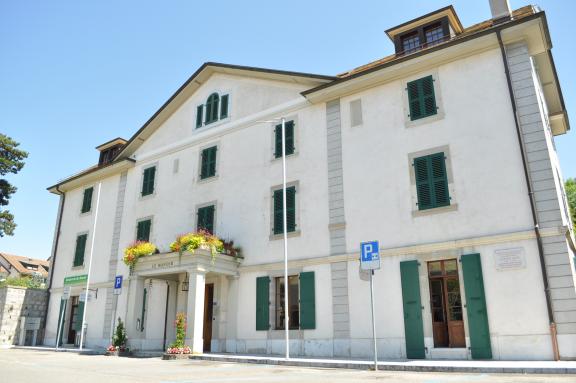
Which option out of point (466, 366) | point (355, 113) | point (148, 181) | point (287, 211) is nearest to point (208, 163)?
point (148, 181)

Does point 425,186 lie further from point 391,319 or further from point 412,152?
point 391,319

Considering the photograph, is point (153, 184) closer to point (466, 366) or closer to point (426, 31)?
point (426, 31)

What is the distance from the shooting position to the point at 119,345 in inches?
707

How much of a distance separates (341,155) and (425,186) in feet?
11.1

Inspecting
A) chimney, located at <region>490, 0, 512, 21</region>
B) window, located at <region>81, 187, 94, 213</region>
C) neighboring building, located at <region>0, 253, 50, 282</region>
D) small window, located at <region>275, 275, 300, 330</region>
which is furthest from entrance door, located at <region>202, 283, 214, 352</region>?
neighboring building, located at <region>0, 253, 50, 282</region>

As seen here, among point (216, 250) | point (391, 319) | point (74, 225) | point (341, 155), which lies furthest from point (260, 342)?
point (74, 225)

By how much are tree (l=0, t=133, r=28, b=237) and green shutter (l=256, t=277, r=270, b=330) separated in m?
23.4

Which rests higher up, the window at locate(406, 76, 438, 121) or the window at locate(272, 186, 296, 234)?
the window at locate(406, 76, 438, 121)

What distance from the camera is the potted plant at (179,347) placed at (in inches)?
589

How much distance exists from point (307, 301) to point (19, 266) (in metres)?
65.2

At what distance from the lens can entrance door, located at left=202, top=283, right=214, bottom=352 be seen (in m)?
17.9

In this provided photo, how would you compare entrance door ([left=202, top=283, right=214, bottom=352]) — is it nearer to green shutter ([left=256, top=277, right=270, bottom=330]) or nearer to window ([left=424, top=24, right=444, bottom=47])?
green shutter ([left=256, top=277, right=270, bottom=330])

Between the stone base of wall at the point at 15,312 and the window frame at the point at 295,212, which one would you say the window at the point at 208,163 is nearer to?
the window frame at the point at 295,212

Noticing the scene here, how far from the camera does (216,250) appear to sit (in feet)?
55.0
